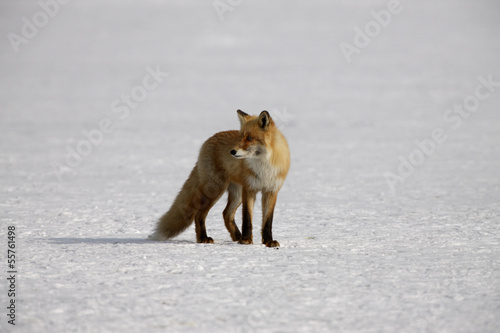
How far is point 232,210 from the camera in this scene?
6.43m

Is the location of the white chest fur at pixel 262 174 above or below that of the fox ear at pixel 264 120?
below

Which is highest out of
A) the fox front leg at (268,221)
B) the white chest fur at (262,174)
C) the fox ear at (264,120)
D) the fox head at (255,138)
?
the fox ear at (264,120)

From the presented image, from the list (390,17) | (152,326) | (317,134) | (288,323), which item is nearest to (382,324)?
(288,323)

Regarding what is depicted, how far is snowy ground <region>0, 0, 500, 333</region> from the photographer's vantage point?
156 inches

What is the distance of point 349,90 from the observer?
2516 cm

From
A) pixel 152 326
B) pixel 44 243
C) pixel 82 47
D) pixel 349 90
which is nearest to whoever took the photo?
pixel 152 326

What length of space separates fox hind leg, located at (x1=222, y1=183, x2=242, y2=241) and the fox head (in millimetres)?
762

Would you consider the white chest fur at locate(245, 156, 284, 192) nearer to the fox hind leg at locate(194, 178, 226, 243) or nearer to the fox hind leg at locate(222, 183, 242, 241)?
the fox hind leg at locate(194, 178, 226, 243)

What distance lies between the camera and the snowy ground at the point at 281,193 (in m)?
3.95

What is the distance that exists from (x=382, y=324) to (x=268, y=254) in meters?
1.89

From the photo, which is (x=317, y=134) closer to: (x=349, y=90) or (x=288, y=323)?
(x=349, y=90)

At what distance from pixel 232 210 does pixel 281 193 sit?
11.6 ft

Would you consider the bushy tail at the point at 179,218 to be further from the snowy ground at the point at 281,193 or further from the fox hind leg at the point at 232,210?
the fox hind leg at the point at 232,210

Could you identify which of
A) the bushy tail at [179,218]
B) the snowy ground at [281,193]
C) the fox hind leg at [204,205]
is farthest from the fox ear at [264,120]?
the snowy ground at [281,193]
